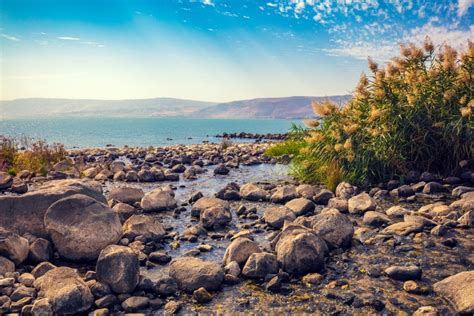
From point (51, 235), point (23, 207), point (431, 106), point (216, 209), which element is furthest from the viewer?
point (431, 106)

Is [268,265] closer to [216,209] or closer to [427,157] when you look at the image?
[216,209]

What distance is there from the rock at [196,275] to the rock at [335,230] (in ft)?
6.69

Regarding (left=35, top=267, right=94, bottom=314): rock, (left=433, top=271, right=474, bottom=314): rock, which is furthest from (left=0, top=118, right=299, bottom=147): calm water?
(left=433, top=271, right=474, bottom=314): rock

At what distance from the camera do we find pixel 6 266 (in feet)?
17.8

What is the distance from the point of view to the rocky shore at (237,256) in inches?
183

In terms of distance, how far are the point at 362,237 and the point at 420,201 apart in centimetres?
320

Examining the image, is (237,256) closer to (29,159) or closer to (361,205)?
(361,205)

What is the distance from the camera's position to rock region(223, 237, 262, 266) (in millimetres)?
5793

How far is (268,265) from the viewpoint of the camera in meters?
5.46

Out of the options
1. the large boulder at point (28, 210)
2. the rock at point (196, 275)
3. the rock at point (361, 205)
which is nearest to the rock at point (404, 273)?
the rock at point (196, 275)

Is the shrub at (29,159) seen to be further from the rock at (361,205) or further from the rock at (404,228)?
the rock at (404,228)

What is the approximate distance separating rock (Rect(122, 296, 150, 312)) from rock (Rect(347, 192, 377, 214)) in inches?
207

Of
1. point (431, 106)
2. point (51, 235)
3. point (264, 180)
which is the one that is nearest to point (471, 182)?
point (431, 106)

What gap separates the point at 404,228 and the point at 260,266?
2891 mm
